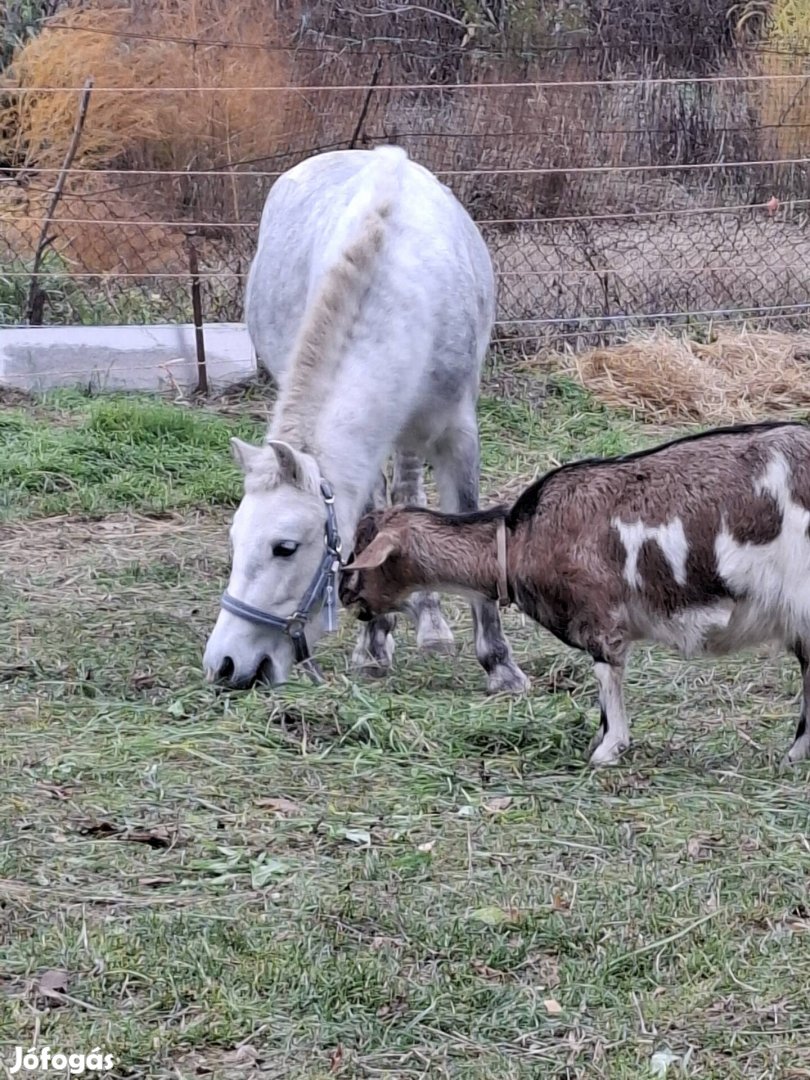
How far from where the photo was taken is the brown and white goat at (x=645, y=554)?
3.97 metres

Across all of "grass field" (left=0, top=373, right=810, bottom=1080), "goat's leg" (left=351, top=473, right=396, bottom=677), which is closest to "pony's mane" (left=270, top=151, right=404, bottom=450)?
"goat's leg" (left=351, top=473, right=396, bottom=677)

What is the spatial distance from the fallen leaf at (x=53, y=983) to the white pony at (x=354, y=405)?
5.19ft

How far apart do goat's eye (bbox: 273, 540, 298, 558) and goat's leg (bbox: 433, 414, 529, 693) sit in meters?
0.75

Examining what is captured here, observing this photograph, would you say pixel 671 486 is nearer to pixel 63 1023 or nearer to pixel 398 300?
pixel 398 300

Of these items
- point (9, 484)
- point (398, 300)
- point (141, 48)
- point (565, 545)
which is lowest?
point (9, 484)

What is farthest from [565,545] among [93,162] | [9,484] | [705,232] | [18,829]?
[93,162]

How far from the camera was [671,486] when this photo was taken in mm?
4090

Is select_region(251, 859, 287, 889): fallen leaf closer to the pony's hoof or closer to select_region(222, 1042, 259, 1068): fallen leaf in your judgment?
select_region(222, 1042, 259, 1068): fallen leaf

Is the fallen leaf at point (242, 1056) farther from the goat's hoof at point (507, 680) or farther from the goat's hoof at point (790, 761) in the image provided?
the goat's hoof at point (507, 680)

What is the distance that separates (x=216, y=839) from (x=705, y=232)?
7.83m

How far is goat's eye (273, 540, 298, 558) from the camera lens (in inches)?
174

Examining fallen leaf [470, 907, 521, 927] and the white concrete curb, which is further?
the white concrete curb

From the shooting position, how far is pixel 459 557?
14.0 feet

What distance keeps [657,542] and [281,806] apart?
1.17m
